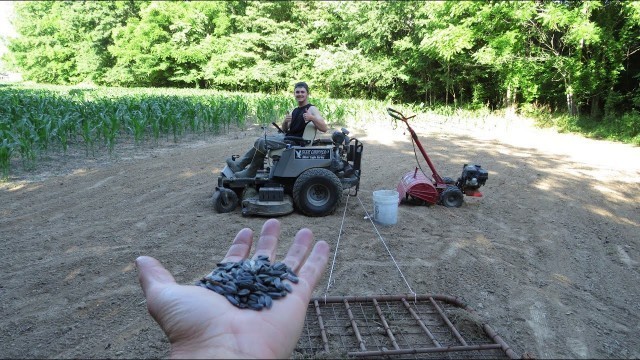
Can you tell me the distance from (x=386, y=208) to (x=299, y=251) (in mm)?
2028

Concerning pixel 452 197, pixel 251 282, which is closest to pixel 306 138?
pixel 452 197

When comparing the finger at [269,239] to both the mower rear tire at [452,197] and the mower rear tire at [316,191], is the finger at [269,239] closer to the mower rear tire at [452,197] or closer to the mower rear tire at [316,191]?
the mower rear tire at [316,191]

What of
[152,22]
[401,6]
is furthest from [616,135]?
[152,22]

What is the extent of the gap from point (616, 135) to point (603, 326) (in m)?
10.4

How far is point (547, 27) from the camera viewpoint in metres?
13.1

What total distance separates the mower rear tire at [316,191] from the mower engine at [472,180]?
5.09 ft

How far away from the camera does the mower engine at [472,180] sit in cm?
486

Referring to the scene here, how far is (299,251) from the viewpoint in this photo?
2422 millimetres

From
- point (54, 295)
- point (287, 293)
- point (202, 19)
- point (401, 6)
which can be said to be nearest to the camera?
point (287, 293)

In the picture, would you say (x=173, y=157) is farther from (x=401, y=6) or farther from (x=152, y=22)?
(x=152, y=22)

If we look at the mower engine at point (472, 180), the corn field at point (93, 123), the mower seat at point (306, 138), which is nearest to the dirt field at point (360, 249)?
the mower engine at point (472, 180)

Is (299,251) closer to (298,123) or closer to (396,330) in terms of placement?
(396,330)

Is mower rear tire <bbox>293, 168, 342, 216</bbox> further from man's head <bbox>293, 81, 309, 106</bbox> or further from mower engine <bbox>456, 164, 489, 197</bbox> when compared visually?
mower engine <bbox>456, 164, 489, 197</bbox>

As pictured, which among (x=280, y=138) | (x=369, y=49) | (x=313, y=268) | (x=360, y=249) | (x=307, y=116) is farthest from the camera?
(x=369, y=49)
